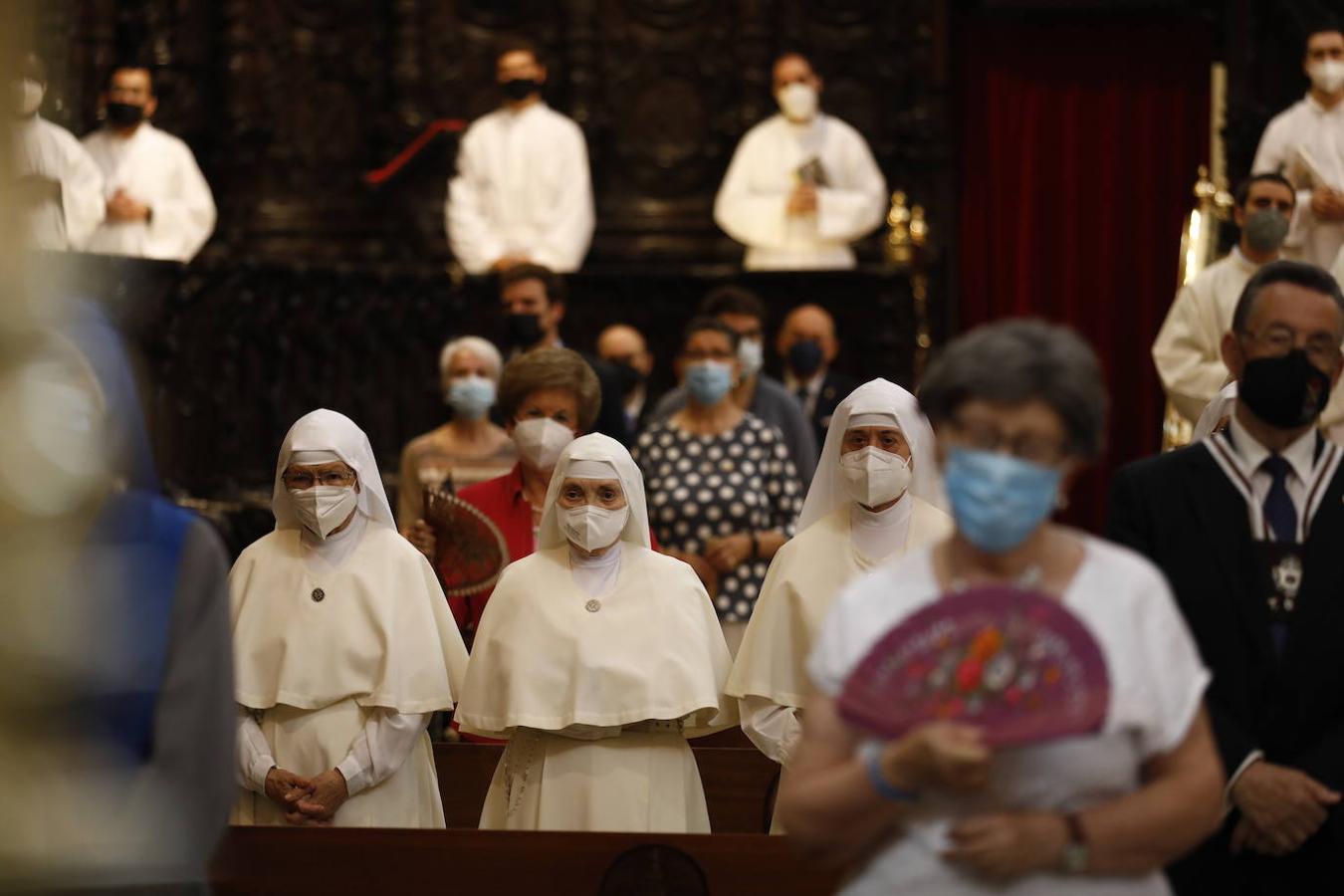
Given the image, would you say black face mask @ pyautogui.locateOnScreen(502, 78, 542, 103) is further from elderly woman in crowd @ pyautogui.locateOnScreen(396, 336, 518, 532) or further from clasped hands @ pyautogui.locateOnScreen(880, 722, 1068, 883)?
clasped hands @ pyautogui.locateOnScreen(880, 722, 1068, 883)

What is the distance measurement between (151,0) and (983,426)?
11.9 metres

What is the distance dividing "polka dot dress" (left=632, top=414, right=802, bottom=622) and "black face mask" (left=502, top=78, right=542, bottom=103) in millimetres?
4785

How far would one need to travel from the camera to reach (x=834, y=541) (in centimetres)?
614

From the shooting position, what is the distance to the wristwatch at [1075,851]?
10.6 ft

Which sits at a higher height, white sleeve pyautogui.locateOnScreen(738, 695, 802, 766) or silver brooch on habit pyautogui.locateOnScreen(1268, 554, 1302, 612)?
silver brooch on habit pyautogui.locateOnScreen(1268, 554, 1302, 612)

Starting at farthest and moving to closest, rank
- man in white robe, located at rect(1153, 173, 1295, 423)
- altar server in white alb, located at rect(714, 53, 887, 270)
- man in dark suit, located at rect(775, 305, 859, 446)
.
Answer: altar server in white alb, located at rect(714, 53, 887, 270)
man in dark suit, located at rect(775, 305, 859, 446)
man in white robe, located at rect(1153, 173, 1295, 423)

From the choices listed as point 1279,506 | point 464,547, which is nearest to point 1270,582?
point 1279,506

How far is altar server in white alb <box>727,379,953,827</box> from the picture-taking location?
597 centimetres

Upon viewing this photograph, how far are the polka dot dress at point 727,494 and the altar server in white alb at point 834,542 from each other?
2.05 meters

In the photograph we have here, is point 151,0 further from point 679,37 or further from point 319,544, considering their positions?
point 319,544


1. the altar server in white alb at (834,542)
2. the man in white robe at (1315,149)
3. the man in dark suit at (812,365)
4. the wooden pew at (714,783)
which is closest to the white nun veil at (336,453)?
the wooden pew at (714,783)

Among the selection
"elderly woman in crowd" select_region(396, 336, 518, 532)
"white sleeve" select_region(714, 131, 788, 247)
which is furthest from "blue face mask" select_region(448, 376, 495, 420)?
"white sleeve" select_region(714, 131, 788, 247)

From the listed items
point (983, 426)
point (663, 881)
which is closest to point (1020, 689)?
point (983, 426)

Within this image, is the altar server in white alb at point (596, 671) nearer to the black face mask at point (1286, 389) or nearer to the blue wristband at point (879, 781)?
the black face mask at point (1286, 389)
